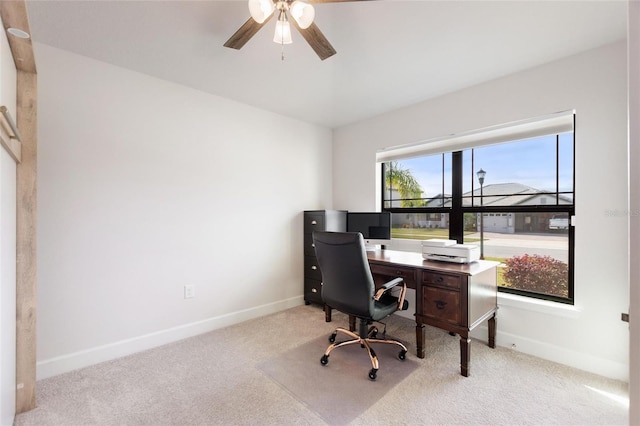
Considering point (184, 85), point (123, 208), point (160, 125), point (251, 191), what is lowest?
point (123, 208)

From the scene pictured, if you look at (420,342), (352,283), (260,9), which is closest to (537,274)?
(420,342)

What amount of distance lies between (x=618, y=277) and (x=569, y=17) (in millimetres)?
1800

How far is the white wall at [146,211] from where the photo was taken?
2127 millimetres

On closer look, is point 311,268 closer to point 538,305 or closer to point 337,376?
point 337,376

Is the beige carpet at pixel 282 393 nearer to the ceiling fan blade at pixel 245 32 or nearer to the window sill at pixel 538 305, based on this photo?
the window sill at pixel 538 305

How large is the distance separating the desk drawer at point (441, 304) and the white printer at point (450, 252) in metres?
0.34

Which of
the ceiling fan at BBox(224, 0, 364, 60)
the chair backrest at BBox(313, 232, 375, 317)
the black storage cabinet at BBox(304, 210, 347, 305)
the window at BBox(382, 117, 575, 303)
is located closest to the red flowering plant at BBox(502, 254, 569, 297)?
the window at BBox(382, 117, 575, 303)

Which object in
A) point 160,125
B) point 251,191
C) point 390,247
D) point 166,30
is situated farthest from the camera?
point 390,247

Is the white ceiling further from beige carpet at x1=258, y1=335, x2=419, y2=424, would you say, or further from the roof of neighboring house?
beige carpet at x1=258, y1=335, x2=419, y2=424

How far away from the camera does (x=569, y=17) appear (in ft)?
5.90

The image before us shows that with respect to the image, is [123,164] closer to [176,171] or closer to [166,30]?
[176,171]

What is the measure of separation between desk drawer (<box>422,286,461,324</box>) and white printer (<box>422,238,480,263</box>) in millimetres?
340

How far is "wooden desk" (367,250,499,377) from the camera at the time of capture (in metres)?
2.08

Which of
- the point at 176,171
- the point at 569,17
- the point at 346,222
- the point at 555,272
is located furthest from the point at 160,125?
the point at 555,272
